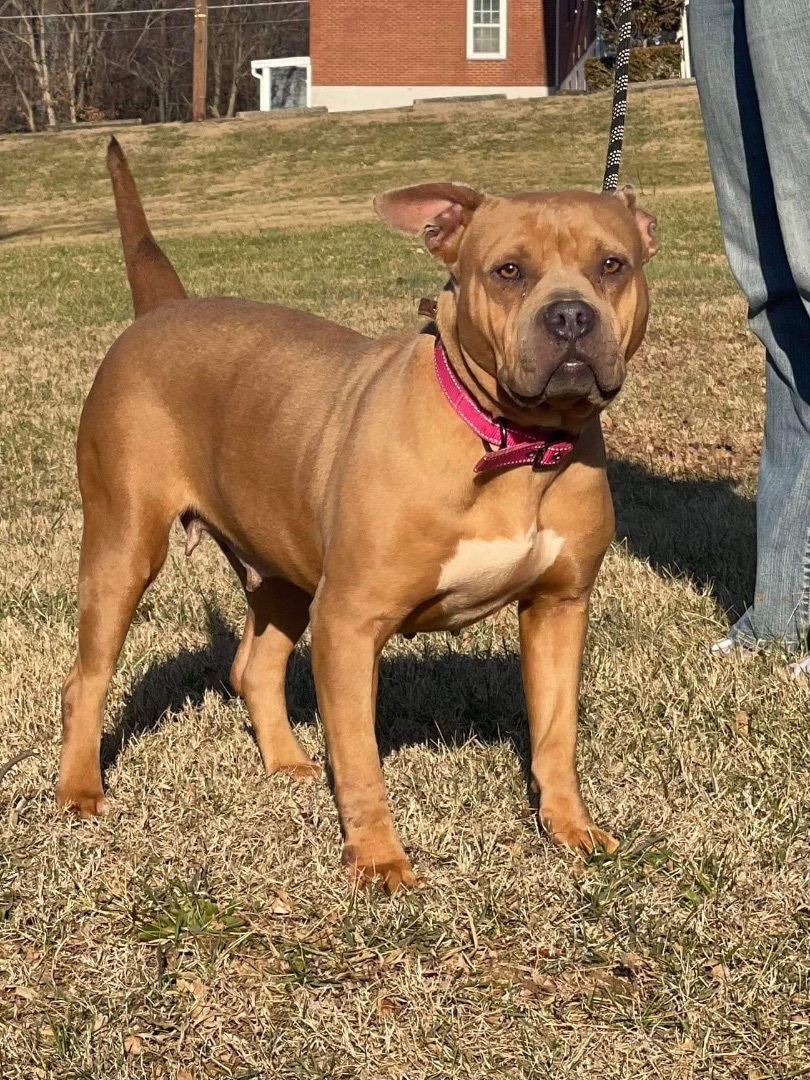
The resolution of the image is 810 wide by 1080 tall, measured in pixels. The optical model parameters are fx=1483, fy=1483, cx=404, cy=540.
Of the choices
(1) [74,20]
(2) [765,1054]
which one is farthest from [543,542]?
(1) [74,20]

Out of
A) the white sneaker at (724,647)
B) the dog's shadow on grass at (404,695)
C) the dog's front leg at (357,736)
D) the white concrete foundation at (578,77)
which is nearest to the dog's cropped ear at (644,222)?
the dog's front leg at (357,736)

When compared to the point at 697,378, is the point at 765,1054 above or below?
above

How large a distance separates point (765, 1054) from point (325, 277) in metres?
13.6

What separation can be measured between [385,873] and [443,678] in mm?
1545

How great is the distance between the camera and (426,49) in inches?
1439

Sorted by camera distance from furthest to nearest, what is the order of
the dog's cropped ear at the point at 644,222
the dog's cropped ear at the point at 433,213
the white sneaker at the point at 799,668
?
1. the white sneaker at the point at 799,668
2. the dog's cropped ear at the point at 644,222
3. the dog's cropped ear at the point at 433,213

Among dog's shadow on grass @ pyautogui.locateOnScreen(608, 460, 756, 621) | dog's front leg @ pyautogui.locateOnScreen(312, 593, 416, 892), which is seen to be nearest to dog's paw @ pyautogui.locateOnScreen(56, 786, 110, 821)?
dog's front leg @ pyautogui.locateOnScreen(312, 593, 416, 892)

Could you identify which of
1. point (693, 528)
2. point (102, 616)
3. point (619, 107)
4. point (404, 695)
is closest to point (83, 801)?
point (102, 616)

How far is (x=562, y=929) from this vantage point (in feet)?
11.0

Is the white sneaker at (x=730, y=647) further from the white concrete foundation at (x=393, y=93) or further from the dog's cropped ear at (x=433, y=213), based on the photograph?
the white concrete foundation at (x=393, y=93)

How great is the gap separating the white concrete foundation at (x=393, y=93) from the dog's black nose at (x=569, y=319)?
34.9 m

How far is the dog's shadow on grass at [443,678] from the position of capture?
4.65 metres

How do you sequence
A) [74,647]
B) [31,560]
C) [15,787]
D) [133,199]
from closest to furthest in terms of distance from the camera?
[15,787] → [133,199] → [74,647] → [31,560]

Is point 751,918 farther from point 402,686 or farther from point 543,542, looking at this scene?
point 402,686
